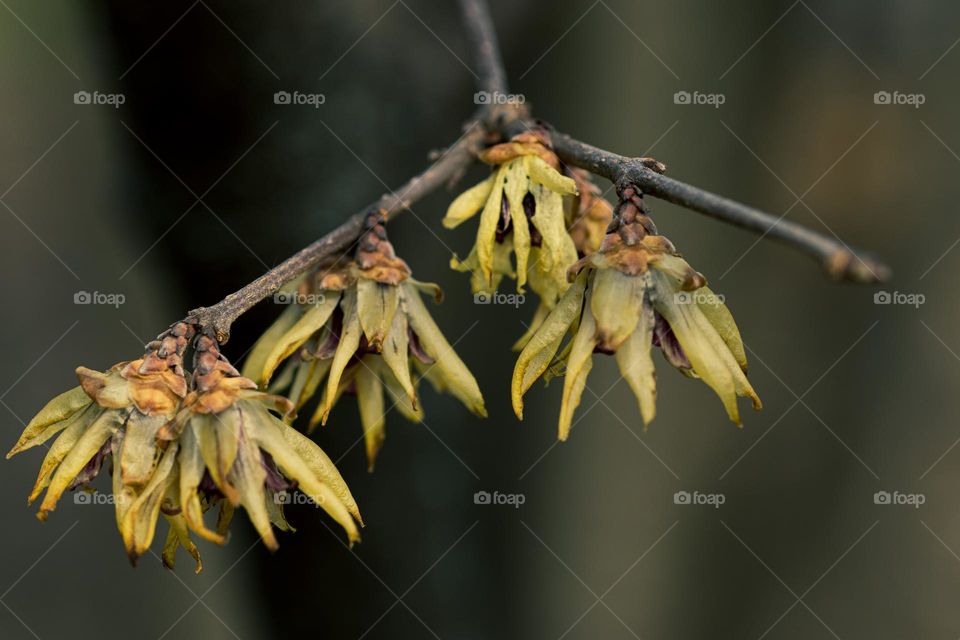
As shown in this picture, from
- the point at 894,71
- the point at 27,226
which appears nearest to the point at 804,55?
the point at 894,71

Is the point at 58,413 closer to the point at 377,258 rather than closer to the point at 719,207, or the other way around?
the point at 377,258

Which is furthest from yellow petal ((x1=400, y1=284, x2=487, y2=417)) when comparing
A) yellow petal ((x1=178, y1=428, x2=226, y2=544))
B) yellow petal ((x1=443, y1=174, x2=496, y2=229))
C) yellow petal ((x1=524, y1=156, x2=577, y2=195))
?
yellow petal ((x1=178, y1=428, x2=226, y2=544))

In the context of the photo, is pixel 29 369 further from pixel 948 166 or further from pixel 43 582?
pixel 948 166

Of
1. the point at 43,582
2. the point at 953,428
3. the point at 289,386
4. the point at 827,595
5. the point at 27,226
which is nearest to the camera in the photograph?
the point at 289,386

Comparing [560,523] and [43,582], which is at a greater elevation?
[560,523]

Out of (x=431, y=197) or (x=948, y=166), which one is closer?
(x=431, y=197)

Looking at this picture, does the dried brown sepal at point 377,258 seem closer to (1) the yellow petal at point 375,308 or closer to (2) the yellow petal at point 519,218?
(1) the yellow petal at point 375,308
